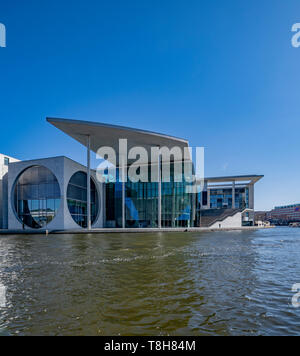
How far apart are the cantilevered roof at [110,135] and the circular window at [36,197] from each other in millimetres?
6567

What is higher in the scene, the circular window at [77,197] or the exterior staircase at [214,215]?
the circular window at [77,197]

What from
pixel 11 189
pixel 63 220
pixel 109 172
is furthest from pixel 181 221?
pixel 11 189

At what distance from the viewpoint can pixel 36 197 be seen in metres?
31.1

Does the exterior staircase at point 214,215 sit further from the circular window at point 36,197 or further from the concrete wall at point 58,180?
the circular window at point 36,197

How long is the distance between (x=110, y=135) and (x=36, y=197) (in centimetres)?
1295

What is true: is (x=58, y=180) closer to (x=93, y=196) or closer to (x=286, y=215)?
(x=93, y=196)

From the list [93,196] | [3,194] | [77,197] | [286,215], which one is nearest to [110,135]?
[77,197]

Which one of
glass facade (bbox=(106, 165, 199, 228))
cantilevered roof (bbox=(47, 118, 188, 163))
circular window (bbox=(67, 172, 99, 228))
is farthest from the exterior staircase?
circular window (bbox=(67, 172, 99, 228))

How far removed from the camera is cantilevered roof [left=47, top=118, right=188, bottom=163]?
27.9m

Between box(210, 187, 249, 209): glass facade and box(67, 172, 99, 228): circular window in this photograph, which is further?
box(210, 187, 249, 209): glass facade

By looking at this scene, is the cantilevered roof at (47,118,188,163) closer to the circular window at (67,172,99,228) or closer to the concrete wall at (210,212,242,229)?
the circular window at (67,172,99,228)

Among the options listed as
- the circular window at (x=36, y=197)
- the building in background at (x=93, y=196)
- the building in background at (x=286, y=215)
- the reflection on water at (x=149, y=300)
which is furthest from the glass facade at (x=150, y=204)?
the building in background at (x=286, y=215)

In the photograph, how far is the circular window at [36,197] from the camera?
30328 mm
